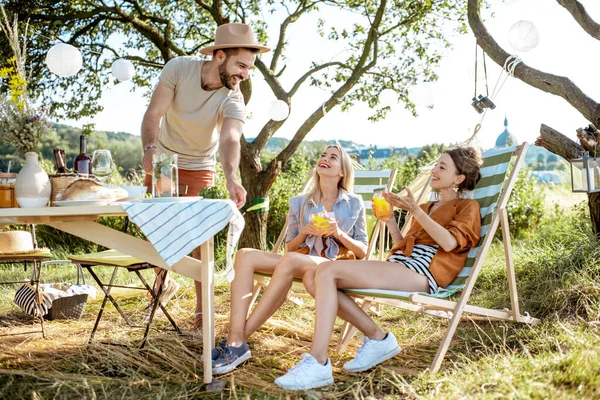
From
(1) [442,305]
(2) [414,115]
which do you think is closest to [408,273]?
(1) [442,305]

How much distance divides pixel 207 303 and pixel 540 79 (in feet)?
10.1

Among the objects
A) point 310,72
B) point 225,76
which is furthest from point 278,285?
point 310,72

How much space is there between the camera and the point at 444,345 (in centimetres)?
289

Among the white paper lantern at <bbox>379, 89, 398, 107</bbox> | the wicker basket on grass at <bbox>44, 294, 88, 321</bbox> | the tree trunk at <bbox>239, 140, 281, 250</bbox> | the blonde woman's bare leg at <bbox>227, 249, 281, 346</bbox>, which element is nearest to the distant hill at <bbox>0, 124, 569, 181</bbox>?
the white paper lantern at <bbox>379, 89, 398, 107</bbox>

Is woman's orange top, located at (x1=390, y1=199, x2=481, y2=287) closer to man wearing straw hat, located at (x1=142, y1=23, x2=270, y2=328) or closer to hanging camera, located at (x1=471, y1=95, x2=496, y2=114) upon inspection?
man wearing straw hat, located at (x1=142, y1=23, x2=270, y2=328)

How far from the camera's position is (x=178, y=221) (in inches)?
101

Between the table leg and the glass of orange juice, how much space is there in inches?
34.3

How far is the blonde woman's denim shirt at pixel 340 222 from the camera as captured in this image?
3.41 metres

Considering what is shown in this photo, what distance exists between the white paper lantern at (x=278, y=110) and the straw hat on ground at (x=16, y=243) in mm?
2475

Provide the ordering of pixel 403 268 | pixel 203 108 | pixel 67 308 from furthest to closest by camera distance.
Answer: pixel 67 308 → pixel 203 108 → pixel 403 268

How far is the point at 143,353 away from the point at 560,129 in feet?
10.1

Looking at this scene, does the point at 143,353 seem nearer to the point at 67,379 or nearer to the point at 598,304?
the point at 67,379

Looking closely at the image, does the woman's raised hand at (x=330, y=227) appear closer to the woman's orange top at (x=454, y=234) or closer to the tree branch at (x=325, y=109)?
the woman's orange top at (x=454, y=234)

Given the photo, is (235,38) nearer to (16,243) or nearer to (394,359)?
(394,359)
